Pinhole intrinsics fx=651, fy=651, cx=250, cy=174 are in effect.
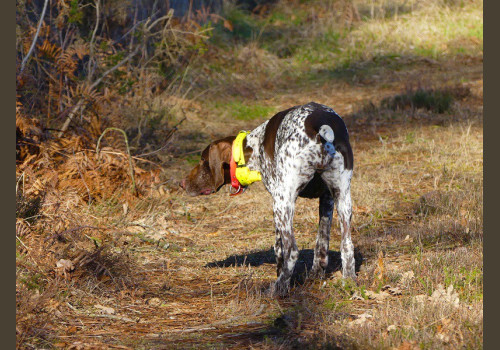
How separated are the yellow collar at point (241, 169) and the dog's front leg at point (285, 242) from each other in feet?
1.79

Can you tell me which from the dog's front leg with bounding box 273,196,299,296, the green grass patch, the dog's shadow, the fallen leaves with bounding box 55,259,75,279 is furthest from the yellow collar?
the green grass patch

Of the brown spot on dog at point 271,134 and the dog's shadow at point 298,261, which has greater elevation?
the brown spot on dog at point 271,134

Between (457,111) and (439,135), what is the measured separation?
4.31 ft

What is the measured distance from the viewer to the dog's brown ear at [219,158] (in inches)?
218

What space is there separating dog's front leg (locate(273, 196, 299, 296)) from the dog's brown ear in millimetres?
796

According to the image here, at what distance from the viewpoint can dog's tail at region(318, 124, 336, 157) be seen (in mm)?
4648

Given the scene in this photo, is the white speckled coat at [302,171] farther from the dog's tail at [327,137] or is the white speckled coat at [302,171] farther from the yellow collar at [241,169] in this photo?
the yellow collar at [241,169]

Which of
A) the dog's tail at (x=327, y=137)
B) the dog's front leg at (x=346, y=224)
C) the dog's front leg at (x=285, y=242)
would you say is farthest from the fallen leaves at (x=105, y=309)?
the dog's tail at (x=327, y=137)

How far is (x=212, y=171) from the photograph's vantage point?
561cm

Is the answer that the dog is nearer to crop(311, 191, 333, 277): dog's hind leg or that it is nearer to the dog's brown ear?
crop(311, 191, 333, 277): dog's hind leg

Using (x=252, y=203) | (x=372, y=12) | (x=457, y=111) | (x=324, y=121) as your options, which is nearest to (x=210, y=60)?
(x=372, y=12)

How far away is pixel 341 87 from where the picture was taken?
13.5 m

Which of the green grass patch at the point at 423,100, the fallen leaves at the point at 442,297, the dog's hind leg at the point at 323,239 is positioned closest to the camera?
the fallen leaves at the point at 442,297

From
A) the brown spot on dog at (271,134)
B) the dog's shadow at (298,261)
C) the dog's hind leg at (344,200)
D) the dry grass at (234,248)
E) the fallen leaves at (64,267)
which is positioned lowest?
the dog's shadow at (298,261)
